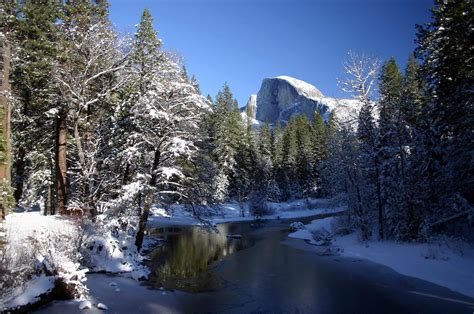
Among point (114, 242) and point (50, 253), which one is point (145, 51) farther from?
point (50, 253)

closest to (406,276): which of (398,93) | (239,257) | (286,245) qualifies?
(239,257)

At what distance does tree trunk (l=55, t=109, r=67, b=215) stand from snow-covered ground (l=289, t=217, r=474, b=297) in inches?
679

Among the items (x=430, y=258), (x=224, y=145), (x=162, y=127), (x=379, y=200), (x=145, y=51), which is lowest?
(x=430, y=258)

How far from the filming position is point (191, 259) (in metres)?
21.5

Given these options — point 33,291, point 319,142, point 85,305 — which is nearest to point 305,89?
point 319,142

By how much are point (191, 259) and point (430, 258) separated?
13.2 m

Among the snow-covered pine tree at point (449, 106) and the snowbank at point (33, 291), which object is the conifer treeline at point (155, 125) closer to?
the snow-covered pine tree at point (449, 106)

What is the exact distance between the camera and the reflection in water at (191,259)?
14.8m

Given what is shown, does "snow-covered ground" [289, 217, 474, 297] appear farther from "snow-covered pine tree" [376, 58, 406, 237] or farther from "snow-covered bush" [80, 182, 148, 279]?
"snow-covered bush" [80, 182, 148, 279]

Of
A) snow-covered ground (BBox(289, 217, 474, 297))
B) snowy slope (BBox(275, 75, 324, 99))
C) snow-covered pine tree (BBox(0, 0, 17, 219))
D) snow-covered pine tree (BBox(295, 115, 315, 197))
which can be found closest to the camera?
snow-covered pine tree (BBox(0, 0, 17, 219))

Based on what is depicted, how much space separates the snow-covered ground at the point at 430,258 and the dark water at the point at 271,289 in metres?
0.66

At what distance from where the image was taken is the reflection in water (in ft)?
48.7

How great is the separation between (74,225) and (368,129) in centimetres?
1959

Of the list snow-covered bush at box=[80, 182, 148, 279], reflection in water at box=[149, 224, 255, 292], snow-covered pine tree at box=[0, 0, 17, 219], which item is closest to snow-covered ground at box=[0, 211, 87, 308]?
snow-covered pine tree at box=[0, 0, 17, 219]
